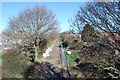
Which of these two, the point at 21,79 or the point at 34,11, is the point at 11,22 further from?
the point at 21,79

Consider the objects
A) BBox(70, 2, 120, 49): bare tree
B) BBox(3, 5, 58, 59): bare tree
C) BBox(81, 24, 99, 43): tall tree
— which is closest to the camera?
BBox(70, 2, 120, 49): bare tree

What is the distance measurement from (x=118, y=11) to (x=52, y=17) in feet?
38.3

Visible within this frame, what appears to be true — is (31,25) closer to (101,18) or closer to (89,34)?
(89,34)

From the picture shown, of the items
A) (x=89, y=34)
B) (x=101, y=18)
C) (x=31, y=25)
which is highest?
(x=31, y=25)

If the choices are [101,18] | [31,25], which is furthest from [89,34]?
[31,25]

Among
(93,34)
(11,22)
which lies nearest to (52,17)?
(11,22)

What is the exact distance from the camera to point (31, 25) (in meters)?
13.3

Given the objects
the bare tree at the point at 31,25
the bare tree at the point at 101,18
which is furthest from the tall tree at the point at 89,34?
the bare tree at the point at 31,25

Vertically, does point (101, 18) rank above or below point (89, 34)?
above

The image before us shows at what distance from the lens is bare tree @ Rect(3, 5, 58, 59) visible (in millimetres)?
11531

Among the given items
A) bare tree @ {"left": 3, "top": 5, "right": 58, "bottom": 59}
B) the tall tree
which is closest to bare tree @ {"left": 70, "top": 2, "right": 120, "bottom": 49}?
the tall tree

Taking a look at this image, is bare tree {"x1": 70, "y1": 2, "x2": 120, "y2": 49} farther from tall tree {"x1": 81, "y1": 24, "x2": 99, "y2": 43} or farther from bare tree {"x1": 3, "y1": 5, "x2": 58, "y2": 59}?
bare tree {"x1": 3, "y1": 5, "x2": 58, "y2": 59}

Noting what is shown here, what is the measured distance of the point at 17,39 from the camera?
1090 centimetres

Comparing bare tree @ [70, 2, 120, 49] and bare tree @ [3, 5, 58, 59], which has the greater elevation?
bare tree @ [3, 5, 58, 59]
